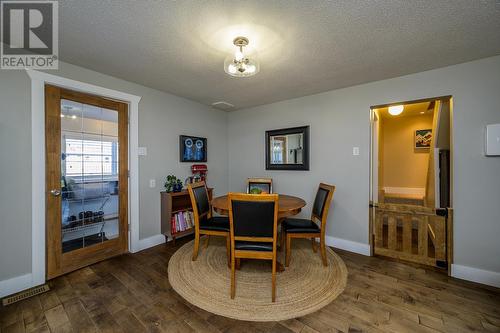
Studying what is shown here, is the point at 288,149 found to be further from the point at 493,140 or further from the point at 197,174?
the point at 493,140

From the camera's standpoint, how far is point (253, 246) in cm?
193

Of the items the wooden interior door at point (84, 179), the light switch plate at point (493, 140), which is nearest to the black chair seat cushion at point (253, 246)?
the wooden interior door at point (84, 179)

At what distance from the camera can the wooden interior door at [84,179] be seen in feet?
7.29

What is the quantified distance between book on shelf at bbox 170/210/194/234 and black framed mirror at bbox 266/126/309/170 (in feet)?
5.39

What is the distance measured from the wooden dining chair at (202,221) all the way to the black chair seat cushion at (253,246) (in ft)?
1.74

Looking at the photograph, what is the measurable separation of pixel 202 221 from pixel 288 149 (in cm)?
188

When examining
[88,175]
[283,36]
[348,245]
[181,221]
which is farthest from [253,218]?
[88,175]

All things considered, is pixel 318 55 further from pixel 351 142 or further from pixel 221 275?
pixel 221 275

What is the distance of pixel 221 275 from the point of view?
228cm

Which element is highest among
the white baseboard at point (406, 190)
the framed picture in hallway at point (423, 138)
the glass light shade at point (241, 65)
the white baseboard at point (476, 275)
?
the glass light shade at point (241, 65)

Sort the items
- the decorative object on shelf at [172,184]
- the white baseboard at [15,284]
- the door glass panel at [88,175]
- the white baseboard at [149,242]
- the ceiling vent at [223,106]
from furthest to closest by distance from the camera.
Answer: the ceiling vent at [223,106]
the decorative object on shelf at [172,184]
the white baseboard at [149,242]
the door glass panel at [88,175]
the white baseboard at [15,284]

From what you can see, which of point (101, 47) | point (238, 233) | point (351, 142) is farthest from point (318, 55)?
point (101, 47)

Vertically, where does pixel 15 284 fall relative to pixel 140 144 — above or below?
below

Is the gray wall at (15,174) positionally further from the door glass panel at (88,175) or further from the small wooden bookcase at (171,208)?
the small wooden bookcase at (171,208)
